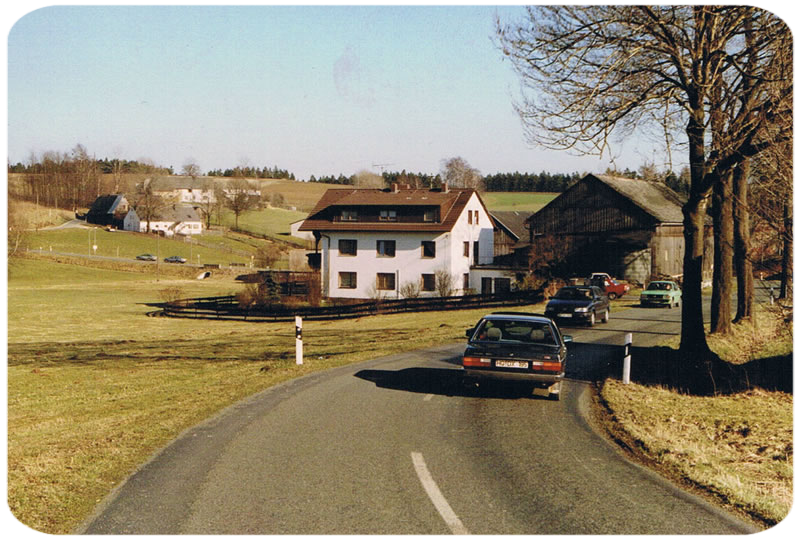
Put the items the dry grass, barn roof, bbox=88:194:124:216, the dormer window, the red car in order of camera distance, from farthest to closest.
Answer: barn roof, bbox=88:194:124:216
the dormer window
the red car
the dry grass

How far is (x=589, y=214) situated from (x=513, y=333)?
49.7m

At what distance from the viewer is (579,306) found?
28.8m

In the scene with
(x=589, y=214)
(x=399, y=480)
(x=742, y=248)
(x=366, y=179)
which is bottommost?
(x=399, y=480)

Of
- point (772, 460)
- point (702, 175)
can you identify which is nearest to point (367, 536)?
Result: point (772, 460)

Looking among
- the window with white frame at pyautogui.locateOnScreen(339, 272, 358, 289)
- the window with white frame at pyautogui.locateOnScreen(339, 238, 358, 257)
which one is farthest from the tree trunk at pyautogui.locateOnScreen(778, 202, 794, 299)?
the window with white frame at pyautogui.locateOnScreen(339, 238, 358, 257)

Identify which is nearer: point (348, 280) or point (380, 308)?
point (380, 308)

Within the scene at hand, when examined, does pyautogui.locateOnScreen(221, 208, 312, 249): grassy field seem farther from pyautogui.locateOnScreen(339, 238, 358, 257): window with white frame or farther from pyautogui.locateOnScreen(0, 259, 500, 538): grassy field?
pyautogui.locateOnScreen(0, 259, 500, 538): grassy field

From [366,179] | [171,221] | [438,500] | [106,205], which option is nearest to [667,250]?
[438,500]

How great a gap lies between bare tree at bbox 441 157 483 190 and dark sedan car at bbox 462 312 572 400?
140 m

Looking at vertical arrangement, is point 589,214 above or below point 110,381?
above

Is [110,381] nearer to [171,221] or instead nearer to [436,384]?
[436,384]

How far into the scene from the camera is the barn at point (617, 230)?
56625 millimetres

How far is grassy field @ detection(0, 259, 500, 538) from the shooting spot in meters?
7.74

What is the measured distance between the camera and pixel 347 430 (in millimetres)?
10227
